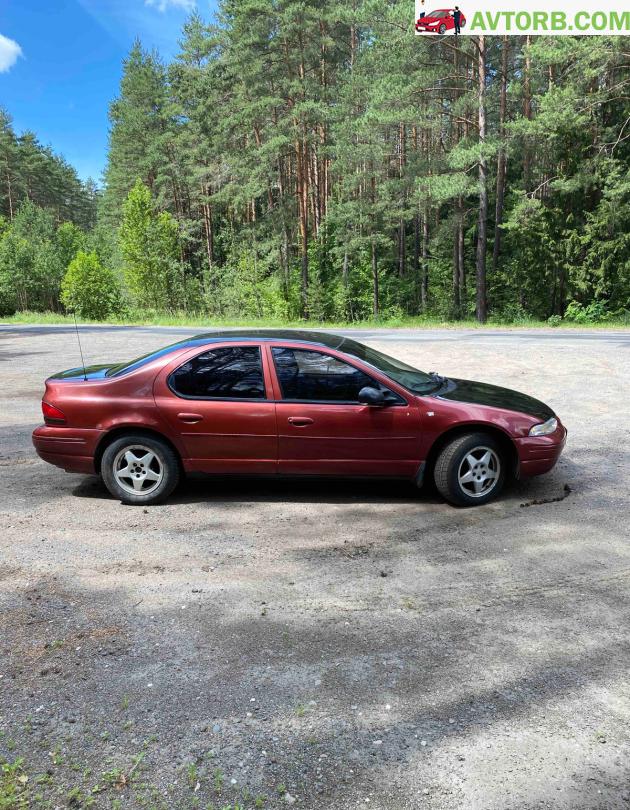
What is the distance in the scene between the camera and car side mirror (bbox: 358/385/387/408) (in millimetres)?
4957

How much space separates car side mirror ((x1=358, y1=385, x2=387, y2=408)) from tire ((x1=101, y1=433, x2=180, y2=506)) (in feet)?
5.59

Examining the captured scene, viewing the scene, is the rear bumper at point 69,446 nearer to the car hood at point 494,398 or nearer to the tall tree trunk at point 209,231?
the car hood at point 494,398

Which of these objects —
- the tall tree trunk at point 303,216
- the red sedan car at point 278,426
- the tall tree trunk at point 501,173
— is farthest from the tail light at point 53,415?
the tall tree trunk at point 303,216

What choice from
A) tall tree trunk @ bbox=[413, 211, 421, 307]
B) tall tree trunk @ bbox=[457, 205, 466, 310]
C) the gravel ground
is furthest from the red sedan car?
tall tree trunk @ bbox=[413, 211, 421, 307]

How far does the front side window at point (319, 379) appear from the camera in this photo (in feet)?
16.7

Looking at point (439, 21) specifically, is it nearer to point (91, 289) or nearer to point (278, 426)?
point (278, 426)

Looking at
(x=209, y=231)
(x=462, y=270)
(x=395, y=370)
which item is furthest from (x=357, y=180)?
(x=395, y=370)

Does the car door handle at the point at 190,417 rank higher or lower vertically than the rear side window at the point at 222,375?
lower

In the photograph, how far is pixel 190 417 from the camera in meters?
5.09

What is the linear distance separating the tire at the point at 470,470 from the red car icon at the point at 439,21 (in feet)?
75.7

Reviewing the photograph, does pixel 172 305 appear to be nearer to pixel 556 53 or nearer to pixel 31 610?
pixel 556 53

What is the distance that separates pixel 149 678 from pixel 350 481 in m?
2.65

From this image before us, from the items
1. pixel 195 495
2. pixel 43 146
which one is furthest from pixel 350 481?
pixel 43 146

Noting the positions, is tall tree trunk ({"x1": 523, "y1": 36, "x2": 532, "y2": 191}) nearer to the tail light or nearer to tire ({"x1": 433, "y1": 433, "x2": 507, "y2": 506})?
tire ({"x1": 433, "y1": 433, "x2": 507, "y2": 506})
